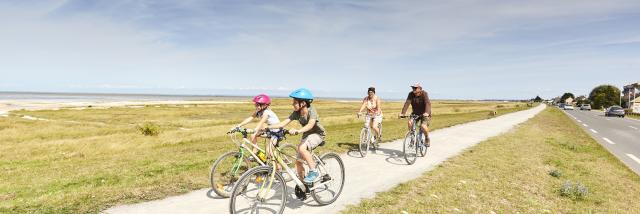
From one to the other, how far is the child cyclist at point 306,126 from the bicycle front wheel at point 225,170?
1.16 metres

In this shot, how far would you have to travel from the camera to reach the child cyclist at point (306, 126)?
623 centimetres

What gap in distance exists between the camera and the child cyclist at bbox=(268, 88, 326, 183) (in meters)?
6.23

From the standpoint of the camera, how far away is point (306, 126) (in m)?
6.40

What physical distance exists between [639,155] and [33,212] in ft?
66.3

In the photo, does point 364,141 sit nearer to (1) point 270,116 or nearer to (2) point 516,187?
(2) point 516,187

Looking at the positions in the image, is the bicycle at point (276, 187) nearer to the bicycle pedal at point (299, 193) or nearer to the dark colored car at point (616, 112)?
the bicycle pedal at point (299, 193)

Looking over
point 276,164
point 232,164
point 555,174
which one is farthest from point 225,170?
point 555,174

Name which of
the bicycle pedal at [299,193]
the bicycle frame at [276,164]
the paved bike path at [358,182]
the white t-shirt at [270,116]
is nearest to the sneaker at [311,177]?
the bicycle frame at [276,164]

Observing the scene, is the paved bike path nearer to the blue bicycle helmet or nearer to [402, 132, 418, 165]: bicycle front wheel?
[402, 132, 418, 165]: bicycle front wheel

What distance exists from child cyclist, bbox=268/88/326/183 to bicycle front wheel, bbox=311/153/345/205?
0.86 feet

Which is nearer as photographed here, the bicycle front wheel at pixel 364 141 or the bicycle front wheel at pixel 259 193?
the bicycle front wheel at pixel 259 193

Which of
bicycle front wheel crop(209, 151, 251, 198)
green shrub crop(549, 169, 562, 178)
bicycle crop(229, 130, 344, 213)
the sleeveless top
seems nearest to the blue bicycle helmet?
bicycle crop(229, 130, 344, 213)

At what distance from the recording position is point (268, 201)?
19.1 ft

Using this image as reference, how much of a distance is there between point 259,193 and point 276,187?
0.30 meters
